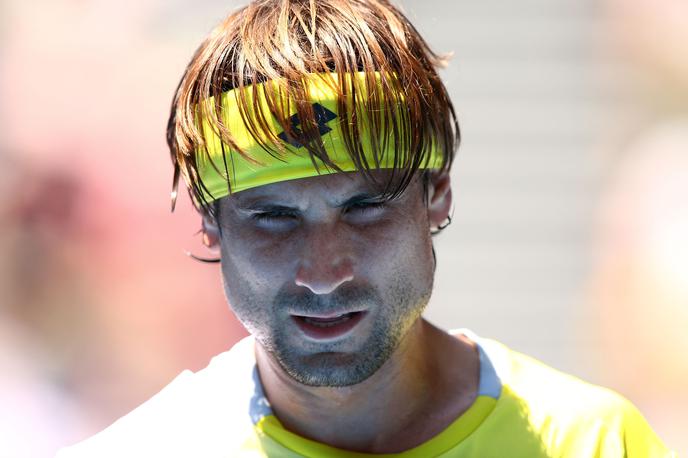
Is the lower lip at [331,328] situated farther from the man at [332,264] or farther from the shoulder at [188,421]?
the shoulder at [188,421]

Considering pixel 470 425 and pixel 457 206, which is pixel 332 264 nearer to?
pixel 470 425

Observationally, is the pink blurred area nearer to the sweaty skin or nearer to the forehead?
the sweaty skin

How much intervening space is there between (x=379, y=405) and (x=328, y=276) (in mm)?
432

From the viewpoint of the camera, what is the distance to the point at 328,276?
2.22m

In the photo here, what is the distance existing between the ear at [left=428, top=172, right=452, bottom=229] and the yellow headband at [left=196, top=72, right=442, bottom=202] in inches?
11.6

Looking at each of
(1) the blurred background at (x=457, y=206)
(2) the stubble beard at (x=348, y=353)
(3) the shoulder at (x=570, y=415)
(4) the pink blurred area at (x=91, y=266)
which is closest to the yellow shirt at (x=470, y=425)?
(3) the shoulder at (x=570, y=415)

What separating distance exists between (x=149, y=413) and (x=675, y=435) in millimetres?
3899

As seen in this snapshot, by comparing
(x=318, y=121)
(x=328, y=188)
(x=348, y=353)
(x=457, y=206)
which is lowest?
(x=457, y=206)

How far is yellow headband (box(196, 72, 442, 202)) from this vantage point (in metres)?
2.25

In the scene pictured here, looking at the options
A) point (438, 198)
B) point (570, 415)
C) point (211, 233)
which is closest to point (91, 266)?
point (211, 233)

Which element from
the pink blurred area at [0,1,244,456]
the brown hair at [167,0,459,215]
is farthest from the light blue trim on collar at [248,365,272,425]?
the pink blurred area at [0,1,244,456]

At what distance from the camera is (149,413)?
8.20ft

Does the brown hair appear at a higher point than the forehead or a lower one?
higher

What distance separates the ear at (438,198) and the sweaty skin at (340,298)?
61 mm
